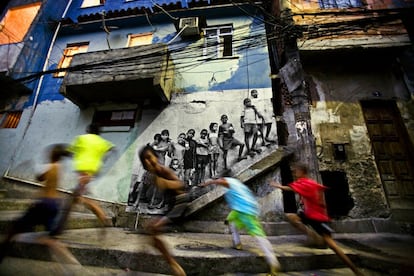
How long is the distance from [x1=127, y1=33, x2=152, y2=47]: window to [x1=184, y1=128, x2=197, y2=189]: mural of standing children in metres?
5.12

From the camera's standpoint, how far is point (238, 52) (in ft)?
27.3

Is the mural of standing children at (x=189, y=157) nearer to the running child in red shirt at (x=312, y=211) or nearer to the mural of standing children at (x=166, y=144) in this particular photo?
the mural of standing children at (x=166, y=144)

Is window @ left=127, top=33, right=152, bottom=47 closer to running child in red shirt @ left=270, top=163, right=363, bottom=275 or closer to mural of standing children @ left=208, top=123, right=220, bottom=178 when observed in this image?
mural of standing children @ left=208, top=123, right=220, bottom=178

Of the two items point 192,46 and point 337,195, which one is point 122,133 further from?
point 337,195

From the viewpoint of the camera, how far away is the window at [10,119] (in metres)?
8.82

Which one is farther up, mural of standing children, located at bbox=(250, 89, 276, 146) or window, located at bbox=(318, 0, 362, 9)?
window, located at bbox=(318, 0, 362, 9)

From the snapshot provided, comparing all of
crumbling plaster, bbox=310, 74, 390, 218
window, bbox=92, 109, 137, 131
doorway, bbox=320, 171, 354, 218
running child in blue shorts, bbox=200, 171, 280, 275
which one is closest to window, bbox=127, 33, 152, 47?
window, bbox=92, 109, 137, 131

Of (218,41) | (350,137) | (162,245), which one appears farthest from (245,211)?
(218,41)

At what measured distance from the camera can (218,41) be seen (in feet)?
28.5

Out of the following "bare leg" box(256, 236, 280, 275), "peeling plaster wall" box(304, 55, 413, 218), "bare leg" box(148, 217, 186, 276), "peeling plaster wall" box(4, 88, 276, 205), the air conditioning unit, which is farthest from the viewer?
the air conditioning unit

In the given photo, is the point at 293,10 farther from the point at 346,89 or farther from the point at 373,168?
the point at 373,168

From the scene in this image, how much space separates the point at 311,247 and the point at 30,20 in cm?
1469

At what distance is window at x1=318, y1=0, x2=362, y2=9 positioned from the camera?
7.83 meters

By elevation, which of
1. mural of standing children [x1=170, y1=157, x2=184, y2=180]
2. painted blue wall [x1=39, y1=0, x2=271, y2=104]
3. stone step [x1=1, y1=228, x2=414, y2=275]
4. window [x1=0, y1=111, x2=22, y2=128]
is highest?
painted blue wall [x1=39, y1=0, x2=271, y2=104]
